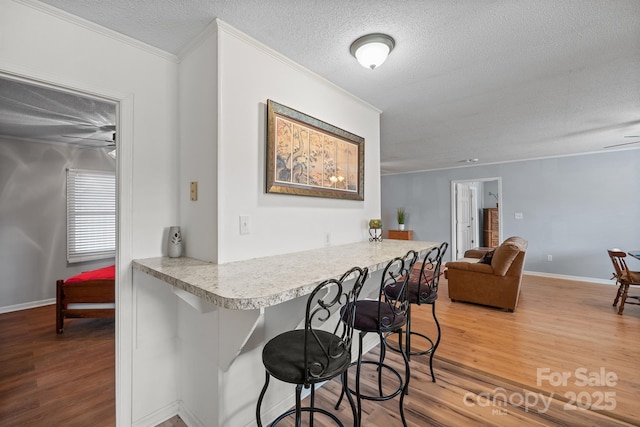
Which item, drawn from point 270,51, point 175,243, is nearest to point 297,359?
point 175,243

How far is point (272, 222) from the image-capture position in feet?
5.96

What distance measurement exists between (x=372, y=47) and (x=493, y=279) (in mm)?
3345

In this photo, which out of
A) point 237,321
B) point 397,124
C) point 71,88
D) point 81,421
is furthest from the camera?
point 397,124

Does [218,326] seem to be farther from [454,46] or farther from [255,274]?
[454,46]

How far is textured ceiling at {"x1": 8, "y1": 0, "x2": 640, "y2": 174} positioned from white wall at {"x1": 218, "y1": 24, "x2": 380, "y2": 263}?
0.36ft

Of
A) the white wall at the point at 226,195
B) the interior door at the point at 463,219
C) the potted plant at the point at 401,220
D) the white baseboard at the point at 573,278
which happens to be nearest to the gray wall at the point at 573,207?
the white baseboard at the point at 573,278

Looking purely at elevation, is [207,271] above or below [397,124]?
below

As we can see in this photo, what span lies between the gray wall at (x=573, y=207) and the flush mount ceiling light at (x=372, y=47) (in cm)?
538

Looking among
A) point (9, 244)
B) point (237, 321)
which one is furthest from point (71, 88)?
point (9, 244)

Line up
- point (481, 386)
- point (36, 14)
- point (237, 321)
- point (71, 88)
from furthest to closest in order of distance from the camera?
point (481, 386), point (71, 88), point (36, 14), point (237, 321)

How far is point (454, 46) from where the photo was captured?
5.88 feet

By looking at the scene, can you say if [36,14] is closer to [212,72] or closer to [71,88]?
[71,88]

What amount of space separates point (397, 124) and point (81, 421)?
3.76 m

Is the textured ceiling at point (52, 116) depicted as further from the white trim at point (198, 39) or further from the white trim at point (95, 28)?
the white trim at point (198, 39)
